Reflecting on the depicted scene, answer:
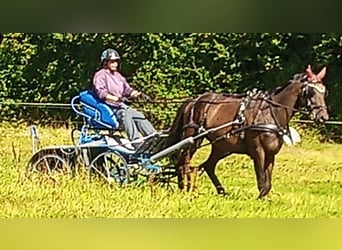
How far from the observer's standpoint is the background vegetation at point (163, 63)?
18.0 ft

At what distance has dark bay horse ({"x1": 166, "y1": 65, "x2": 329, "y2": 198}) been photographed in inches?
217

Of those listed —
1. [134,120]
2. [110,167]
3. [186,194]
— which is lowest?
[186,194]

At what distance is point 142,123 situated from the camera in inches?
218

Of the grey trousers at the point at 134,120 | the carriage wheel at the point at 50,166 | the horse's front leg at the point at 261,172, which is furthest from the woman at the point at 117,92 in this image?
the horse's front leg at the point at 261,172

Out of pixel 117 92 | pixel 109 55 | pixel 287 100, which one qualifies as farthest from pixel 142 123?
pixel 287 100

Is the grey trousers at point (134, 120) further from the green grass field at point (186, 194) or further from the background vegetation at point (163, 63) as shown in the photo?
the green grass field at point (186, 194)

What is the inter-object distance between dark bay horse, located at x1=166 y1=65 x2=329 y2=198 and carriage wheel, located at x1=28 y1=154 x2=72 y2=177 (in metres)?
0.36

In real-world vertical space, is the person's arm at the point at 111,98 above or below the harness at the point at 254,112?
above

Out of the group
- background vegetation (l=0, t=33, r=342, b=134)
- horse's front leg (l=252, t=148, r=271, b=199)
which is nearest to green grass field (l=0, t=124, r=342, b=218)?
horse's front leg (l=252, t=148, r=271, b=199)

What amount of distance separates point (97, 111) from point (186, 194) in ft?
1.36

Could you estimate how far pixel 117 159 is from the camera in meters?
5.58

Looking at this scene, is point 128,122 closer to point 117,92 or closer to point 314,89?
point 117,92
